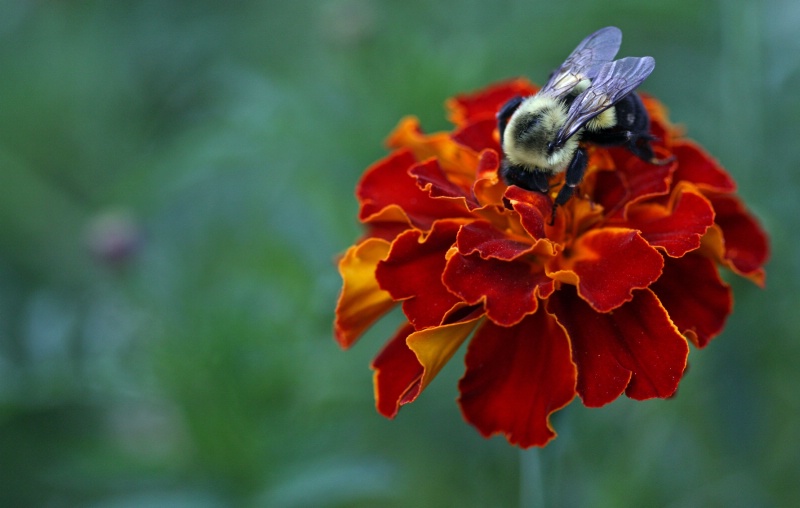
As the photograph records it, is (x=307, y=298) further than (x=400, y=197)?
Yes

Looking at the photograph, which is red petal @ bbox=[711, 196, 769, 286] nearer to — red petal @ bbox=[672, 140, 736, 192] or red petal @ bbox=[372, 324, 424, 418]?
red petal @ bbox=[672, 140, 736, 192]

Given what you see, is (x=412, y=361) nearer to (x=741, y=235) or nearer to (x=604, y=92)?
(x=604, y=92)

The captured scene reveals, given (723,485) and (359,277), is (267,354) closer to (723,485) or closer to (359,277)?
(359,277)

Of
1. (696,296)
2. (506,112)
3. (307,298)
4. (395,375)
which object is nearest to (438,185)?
(506,112)

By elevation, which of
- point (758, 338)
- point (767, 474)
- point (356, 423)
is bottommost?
point (767, 474)

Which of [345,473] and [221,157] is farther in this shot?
[221,157]

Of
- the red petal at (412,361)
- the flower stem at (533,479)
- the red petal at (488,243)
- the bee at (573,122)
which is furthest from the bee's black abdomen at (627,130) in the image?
the flower stem at (533,479)

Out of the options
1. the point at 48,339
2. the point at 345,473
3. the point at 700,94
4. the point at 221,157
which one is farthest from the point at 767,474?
the point at 48,339
